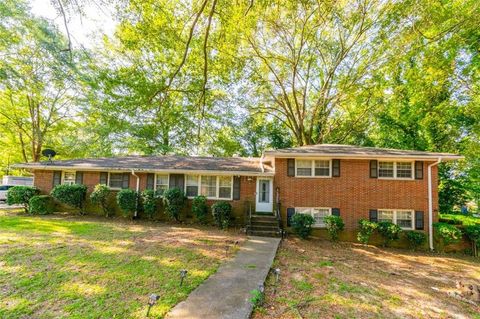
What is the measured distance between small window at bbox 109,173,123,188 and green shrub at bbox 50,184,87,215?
139cm

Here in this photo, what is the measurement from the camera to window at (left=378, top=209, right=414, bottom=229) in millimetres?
10766

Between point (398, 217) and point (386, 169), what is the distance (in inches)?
87.3

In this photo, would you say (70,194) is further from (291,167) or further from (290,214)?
(291,167)

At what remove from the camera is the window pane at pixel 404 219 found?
10773 mm

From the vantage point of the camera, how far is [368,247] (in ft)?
32.9

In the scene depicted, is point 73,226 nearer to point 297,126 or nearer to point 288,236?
point 288,236

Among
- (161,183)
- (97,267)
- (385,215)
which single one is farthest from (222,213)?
(385,215)

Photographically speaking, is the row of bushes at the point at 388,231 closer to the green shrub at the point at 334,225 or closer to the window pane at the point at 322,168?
the green shrub at the point at 334,225

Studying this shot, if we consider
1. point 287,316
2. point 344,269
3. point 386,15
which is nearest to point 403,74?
point 386,15

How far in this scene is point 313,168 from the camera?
11.5m

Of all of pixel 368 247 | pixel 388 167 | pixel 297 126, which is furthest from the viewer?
pixel 297 126

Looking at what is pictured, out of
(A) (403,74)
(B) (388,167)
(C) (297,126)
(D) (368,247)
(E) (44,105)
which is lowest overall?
(D) (368,247)

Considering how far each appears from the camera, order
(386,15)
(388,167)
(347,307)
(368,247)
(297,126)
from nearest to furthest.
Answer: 1. (347,307)
2. (368,247)
3. (388,167)
4. (386,15)
5. (297,126)

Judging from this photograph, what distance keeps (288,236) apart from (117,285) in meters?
7.43
